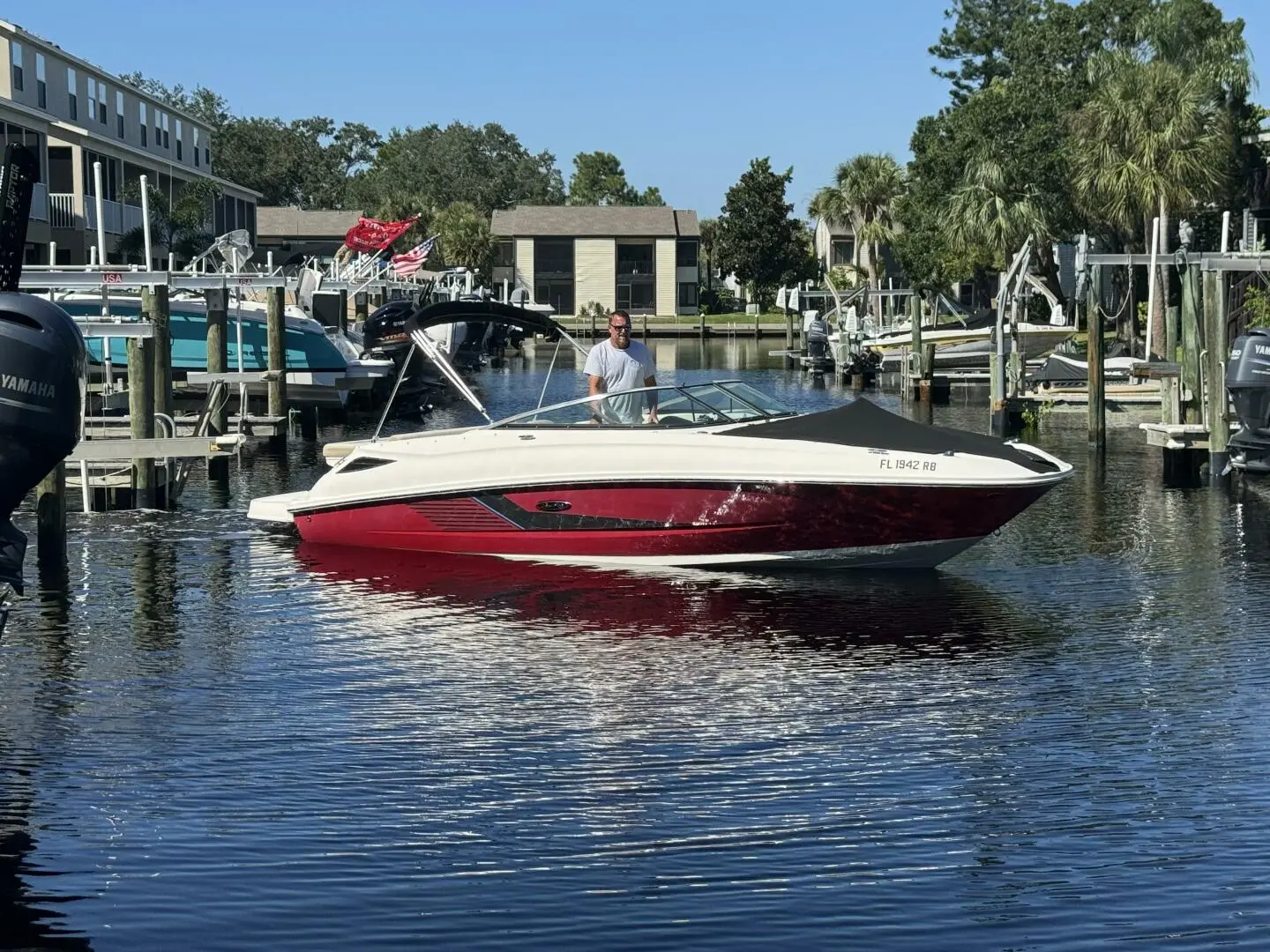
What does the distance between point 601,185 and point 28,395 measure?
153 meters

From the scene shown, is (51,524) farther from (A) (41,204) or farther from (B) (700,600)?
(A) (41,204)

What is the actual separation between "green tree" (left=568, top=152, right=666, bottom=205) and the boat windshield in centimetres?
13816

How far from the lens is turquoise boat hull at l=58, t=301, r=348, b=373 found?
32.2m

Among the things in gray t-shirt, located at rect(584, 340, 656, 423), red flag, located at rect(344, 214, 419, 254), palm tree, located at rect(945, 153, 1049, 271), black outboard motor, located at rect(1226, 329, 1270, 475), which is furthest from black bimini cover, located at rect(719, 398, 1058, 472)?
palm tree, located at rect(945, 153, 1049, 271)

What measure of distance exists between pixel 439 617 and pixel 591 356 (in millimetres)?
3897

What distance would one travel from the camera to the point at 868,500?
46.9ft

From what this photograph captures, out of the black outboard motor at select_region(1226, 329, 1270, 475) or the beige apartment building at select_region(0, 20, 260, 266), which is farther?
the beige apartment building at select_region(0, 20, 260, 266)

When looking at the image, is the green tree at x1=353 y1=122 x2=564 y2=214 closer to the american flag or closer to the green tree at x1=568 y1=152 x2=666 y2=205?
the green tree at x1=568 y1=152 x2=666 y2=205

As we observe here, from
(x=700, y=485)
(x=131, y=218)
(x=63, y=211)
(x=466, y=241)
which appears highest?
(x=466, y=241)

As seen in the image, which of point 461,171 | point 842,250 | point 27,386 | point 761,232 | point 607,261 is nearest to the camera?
point 27,386

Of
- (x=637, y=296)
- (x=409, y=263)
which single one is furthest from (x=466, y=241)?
(x=409, y=263)

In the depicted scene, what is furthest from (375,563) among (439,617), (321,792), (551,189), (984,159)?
(551,189)

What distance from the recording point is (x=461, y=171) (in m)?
156

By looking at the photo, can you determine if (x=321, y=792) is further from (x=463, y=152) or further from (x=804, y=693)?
(x=463, y=152)
